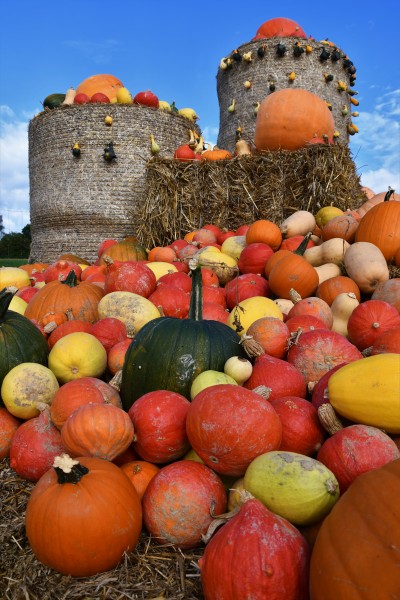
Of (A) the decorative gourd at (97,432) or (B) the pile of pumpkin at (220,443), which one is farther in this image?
(A) the decorative gourd at (97,432)

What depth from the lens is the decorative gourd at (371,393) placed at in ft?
5.62

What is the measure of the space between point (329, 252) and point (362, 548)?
3276 mm

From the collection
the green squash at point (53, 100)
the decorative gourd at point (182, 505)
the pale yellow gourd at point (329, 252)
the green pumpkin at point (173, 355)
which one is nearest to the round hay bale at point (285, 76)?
the green squash at point (53, 100)

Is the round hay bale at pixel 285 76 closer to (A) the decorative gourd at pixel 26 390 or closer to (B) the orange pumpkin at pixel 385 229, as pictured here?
(B) the orange pumpkin at pixel 385 229

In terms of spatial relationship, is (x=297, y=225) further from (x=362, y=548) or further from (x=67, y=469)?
(x=362, y=548)

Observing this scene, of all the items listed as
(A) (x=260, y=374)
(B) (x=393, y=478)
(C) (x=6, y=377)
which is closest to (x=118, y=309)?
(C) (x=6, y=377)

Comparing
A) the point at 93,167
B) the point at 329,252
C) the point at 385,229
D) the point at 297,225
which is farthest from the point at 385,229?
the point at 93,167

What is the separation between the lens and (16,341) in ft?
8.66

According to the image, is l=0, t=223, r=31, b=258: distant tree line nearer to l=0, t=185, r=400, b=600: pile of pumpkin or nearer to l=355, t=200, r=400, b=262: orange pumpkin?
l=355, t=200, r=400, b=262: orange pumpkin

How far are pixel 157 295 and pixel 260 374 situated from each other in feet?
4.98

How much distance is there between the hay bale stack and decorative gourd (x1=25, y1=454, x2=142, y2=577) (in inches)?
191

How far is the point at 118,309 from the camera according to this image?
10.5ft

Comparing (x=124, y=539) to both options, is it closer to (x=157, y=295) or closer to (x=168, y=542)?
(x=168, y=542)

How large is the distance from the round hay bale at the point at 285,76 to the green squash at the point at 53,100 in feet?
13.0
